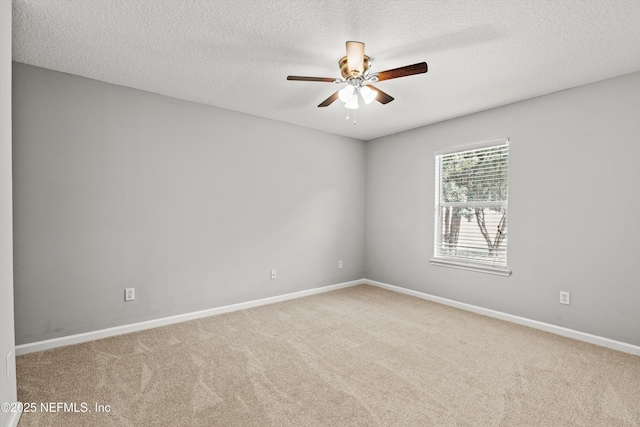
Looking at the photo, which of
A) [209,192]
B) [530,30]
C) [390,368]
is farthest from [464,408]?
[209,192]

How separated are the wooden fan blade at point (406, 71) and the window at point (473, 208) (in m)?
2.06

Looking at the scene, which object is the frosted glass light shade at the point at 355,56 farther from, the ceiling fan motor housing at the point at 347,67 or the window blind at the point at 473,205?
the window blind at the point at 473,205

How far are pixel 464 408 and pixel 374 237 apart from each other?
334 cm

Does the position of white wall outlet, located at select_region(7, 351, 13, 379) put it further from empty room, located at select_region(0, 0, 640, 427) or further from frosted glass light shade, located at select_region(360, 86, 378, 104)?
frosted glass light shade, located at select_region(360, 86, 378, 104)

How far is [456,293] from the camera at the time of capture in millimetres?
4016

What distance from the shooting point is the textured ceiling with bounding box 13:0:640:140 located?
6.31 feet

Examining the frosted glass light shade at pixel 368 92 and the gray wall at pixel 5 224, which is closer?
the gray wall at pixel 5 224

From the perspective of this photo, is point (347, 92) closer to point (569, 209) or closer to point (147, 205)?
point (147, 205)

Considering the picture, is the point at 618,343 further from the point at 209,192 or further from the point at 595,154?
the point at 209,192

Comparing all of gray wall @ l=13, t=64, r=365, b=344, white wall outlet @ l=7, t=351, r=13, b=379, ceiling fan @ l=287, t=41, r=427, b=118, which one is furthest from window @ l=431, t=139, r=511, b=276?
white wall outlet @ l=7, t=351, r=13, b=379

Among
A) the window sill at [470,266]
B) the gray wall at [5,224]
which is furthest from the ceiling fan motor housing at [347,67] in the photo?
the window sill at [470,266]

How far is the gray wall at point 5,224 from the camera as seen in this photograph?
1565 millimetres

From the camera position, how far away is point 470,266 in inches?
152

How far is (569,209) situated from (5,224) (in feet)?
14.4
